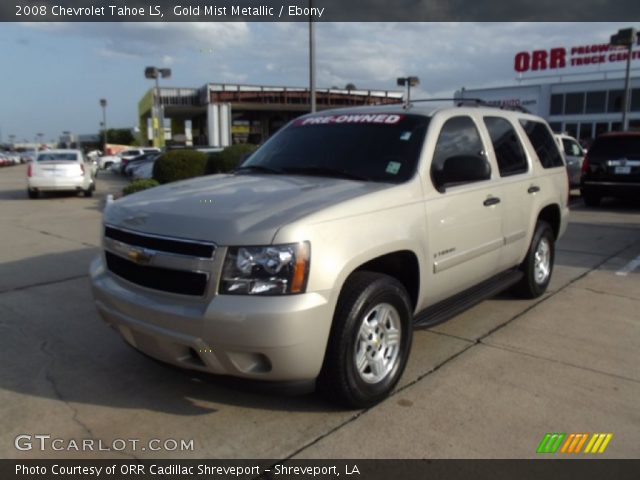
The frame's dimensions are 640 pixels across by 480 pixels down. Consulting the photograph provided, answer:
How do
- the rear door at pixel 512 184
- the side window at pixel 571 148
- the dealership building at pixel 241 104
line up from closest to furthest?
the rear door at pixel 512 184
the side window at pixel 571 148
the dealership building at pixel 241 104

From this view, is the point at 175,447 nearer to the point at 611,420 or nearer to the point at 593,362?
the point at 611,420

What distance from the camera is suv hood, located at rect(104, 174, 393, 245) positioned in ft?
9.52

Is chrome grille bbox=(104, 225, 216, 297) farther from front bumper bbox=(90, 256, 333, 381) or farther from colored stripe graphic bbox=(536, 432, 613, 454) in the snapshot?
colored stripe graphic bbox=(536, 432, 613, 454)

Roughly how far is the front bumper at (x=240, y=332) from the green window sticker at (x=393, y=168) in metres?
1.24

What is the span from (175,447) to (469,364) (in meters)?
2.13

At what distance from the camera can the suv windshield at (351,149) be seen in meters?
3.87

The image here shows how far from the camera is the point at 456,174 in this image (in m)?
3.82

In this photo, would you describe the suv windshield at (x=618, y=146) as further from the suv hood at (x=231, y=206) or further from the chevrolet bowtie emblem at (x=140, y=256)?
the chevrolet bowtie emblem at (x=140, y=256)

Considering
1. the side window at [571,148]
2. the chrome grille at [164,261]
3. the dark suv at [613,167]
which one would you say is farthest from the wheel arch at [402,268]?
the side window at [571,148]

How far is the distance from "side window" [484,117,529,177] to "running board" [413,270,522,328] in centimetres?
93

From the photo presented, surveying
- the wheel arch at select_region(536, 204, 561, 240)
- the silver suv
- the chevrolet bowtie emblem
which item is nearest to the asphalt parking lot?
the silver suv

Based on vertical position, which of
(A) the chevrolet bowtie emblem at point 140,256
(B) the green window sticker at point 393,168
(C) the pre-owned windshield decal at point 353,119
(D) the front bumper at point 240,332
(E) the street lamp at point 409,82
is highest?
(E) the street lamp at point 409,82

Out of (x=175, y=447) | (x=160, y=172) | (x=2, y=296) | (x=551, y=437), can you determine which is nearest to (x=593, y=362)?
(x=551, y=437)

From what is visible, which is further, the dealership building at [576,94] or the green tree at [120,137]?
the green tree at [120,137]
